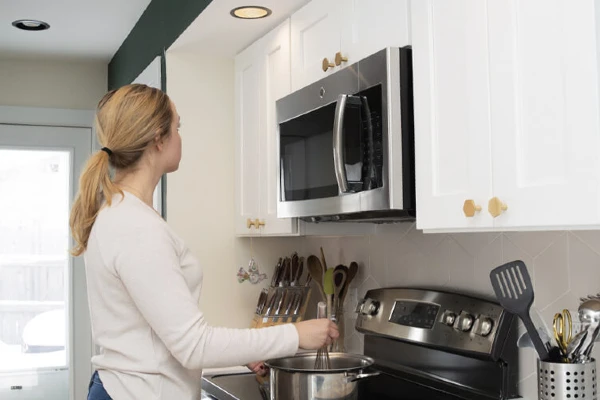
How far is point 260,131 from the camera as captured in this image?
2.66 metres

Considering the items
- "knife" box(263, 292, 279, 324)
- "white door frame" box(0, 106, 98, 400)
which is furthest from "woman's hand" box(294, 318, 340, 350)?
"white door frame" box(0, 106, 98, 400)

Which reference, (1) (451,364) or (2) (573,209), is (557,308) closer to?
(1) (451,364)

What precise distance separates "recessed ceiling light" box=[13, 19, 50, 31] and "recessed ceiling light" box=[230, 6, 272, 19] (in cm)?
154

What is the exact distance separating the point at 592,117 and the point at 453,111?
0.38 m

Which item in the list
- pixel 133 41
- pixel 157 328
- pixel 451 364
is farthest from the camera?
pixel 133 41

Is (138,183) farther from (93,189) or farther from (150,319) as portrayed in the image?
(150,319)

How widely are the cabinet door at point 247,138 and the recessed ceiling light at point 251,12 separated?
0.24 metres

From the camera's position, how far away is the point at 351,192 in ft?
5.94

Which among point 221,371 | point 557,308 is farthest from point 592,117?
point 221,371

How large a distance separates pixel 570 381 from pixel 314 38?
1.31 meters

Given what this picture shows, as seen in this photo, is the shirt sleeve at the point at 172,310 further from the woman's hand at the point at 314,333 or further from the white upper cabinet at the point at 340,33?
the white upper cabinet at the point at 340,33

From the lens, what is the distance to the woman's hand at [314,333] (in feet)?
Result: 5.09

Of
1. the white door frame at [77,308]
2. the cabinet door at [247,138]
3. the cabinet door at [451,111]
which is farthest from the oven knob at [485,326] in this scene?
the white door frame at [77,308]

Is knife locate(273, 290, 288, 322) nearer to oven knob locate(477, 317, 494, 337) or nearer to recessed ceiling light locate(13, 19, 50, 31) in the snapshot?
oven knob locate(477, 317, 494, 337)
